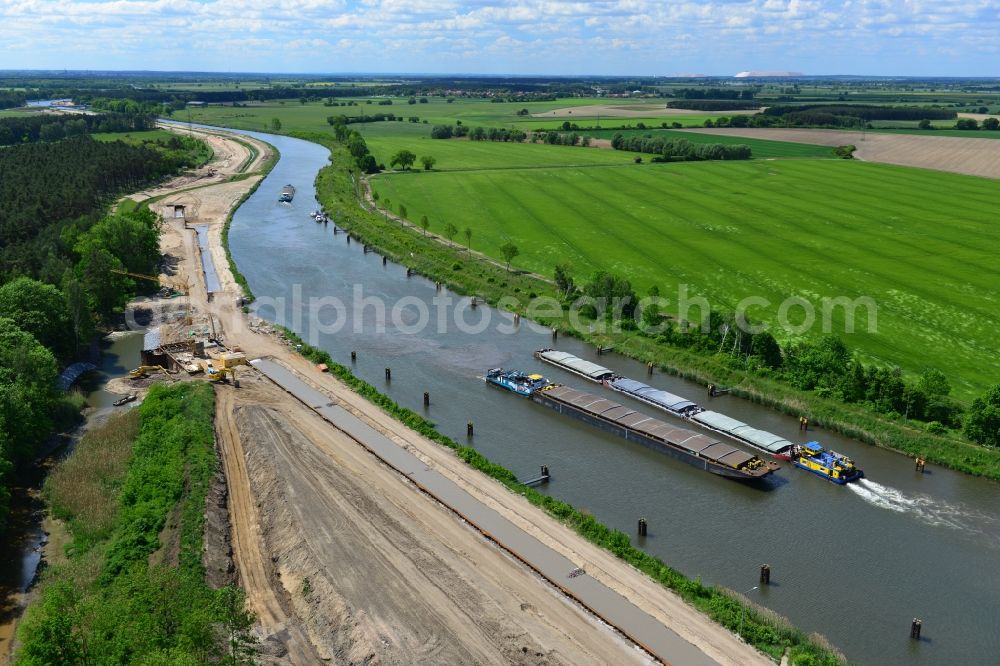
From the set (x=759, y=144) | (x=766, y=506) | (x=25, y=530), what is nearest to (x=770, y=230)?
(x=766, y=506)

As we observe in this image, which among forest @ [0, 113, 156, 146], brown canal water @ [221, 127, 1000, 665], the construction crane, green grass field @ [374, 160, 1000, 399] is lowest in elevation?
brown canal water @ [221, 127, 1000, 665]

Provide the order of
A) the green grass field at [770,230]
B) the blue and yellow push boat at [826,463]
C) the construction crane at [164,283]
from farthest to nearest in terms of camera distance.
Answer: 1. the construction crane at [164,283]
2. the green grass field at [770,230]
3. the blue and yellow push boat at [826,463]

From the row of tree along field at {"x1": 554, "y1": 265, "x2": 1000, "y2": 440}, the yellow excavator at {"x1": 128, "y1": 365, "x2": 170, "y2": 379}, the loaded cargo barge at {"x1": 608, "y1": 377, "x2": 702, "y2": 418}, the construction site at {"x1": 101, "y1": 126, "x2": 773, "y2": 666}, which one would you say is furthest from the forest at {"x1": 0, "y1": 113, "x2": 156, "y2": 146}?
the loaded cargo barge at {"x1": 608, "y1": 377, "x2": 702, "y2": 418}

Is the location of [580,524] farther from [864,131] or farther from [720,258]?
[864,131]

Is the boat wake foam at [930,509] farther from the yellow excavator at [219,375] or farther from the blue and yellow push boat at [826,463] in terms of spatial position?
the yellow excavator at [219,375]

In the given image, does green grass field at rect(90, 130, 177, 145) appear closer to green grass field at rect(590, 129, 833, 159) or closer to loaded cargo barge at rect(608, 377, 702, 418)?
green grass field at rect(590, 129, 833, 159)

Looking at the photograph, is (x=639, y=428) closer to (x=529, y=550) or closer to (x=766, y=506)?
(x=766, y=506)

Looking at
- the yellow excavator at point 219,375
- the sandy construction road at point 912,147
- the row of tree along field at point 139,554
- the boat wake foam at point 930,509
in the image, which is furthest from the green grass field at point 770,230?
the row of tree along field at point 139,554
